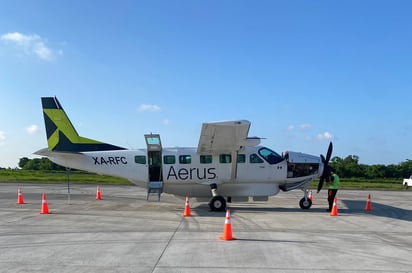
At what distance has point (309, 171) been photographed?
1577 cm

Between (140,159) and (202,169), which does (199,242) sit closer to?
(202,169)

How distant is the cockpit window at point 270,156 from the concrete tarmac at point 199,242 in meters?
2.48

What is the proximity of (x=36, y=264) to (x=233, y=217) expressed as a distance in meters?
7.77

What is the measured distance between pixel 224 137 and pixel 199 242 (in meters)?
5.83

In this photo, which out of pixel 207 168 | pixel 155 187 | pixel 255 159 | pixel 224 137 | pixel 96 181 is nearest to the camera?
pixel 224 137

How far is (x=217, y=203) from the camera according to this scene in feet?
48.2

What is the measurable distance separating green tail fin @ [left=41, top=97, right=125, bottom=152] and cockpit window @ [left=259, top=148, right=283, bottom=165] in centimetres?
659

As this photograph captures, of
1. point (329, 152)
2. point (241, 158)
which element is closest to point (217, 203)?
point (241, 158)

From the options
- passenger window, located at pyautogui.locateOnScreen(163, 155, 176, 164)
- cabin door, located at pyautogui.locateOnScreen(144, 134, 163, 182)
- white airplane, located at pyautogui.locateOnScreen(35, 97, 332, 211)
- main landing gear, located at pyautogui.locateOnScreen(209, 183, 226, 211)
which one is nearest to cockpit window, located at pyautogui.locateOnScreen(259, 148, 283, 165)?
white airplane, located at pyautogui.locateOnScreen(35, 97, 332, 211)

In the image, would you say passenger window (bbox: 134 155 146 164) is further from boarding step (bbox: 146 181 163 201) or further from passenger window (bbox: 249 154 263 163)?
passenger window (bbox: 249 154 263 163)

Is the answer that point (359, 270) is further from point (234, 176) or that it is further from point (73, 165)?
point (73, 165)

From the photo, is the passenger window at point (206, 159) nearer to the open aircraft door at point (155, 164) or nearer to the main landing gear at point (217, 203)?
the main landing gear at point (217, 203)

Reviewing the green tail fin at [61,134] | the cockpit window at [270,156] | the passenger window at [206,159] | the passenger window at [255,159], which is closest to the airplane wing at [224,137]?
the passenger window at [206,159]

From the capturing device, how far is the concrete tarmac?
673 centimetres
